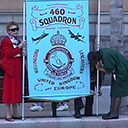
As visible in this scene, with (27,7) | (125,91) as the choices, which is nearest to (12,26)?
(27,7)

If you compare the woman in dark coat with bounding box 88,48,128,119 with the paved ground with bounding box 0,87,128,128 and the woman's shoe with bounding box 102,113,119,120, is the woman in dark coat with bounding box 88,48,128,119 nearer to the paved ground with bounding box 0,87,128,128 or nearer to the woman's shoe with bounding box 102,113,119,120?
the woman's shoe with bounding box 102,113,119,120

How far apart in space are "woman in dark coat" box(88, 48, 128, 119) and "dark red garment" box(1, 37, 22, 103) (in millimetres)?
1312

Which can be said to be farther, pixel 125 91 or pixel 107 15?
pixel 107 15

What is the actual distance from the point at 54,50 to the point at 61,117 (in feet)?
4.40

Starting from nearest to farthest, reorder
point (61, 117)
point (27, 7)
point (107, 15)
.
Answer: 1. point (27, 7)
2. point (61, 117)
3. point (107, 15)

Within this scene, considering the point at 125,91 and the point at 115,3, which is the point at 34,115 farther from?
the point at 115,3

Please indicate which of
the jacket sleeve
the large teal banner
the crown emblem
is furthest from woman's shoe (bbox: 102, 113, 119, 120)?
the jacket sleeve

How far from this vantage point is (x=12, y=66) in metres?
8.54

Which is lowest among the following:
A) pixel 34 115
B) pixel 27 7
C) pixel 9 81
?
pixel 34 115

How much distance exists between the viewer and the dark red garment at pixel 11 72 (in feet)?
27.8

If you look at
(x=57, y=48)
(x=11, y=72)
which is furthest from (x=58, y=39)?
(x=11, y=72)

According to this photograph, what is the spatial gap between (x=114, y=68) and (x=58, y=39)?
44.1 inches

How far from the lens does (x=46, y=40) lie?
8.52 metres

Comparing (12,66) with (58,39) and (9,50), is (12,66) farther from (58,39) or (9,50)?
(58,39)
